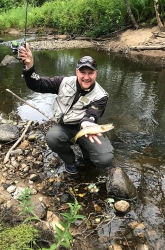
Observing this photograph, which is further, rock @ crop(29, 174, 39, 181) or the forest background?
the forest background

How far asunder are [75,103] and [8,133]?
5.67ft

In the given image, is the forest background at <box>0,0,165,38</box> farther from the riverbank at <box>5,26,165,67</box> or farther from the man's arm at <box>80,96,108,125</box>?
the man's arm at <box>80,96,108,125</box>

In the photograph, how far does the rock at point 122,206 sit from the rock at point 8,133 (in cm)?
239

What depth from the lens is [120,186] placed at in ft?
11.1

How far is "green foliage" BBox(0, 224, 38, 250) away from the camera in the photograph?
2289 millimetres

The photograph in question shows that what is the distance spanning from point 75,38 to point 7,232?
1716cm

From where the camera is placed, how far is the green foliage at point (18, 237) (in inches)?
90.1

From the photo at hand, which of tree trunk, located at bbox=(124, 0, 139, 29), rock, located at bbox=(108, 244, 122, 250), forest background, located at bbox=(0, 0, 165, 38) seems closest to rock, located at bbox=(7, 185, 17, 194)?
rock, located at bbox=(108, 244, 122, 250)

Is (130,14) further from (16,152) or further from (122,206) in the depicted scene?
(122,206)

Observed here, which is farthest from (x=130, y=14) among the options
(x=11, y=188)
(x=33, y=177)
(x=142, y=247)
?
(x=142, y=247)

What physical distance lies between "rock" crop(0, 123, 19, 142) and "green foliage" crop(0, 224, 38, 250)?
7.75ft

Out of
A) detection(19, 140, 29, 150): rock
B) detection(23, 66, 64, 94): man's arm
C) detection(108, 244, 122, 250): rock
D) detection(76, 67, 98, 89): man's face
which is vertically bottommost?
detection(19, 140, 29, 150): rock

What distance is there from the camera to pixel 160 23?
13.5 meters

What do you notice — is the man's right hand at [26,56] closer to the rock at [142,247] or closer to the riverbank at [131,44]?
the rock at [142,247]
